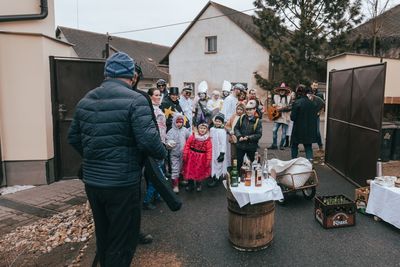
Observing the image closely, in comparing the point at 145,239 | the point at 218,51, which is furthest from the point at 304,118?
the point at 218,51

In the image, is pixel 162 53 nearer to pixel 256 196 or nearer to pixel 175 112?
pixel 175 112

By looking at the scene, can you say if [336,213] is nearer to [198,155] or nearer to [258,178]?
[258,178]

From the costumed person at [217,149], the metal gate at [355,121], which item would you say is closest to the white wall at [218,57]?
the metal gate at [355,121]

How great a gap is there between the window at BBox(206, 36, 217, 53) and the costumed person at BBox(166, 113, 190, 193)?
64.4 ft

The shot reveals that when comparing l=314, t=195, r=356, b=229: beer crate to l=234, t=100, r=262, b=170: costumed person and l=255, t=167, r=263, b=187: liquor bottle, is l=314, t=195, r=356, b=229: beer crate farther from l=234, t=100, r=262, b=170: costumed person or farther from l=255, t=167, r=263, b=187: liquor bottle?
l=234, t=100, r=262, b=170: costumed person

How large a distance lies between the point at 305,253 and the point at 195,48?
23.5 m

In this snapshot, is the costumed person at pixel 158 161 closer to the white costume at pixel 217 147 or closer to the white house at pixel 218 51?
the white costume at pixel 217 147

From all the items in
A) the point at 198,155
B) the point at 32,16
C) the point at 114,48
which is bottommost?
the point at 198,155

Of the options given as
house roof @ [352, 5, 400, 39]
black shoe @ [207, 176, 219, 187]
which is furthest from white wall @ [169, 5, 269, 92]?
black shoe @ [207, 176, 219, 187]

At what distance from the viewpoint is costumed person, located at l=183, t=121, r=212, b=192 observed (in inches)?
245

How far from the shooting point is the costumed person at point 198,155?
621 cm

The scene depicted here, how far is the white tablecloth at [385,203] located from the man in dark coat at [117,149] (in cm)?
357

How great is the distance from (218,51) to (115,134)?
23.0m

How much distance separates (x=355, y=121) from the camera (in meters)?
6.74
